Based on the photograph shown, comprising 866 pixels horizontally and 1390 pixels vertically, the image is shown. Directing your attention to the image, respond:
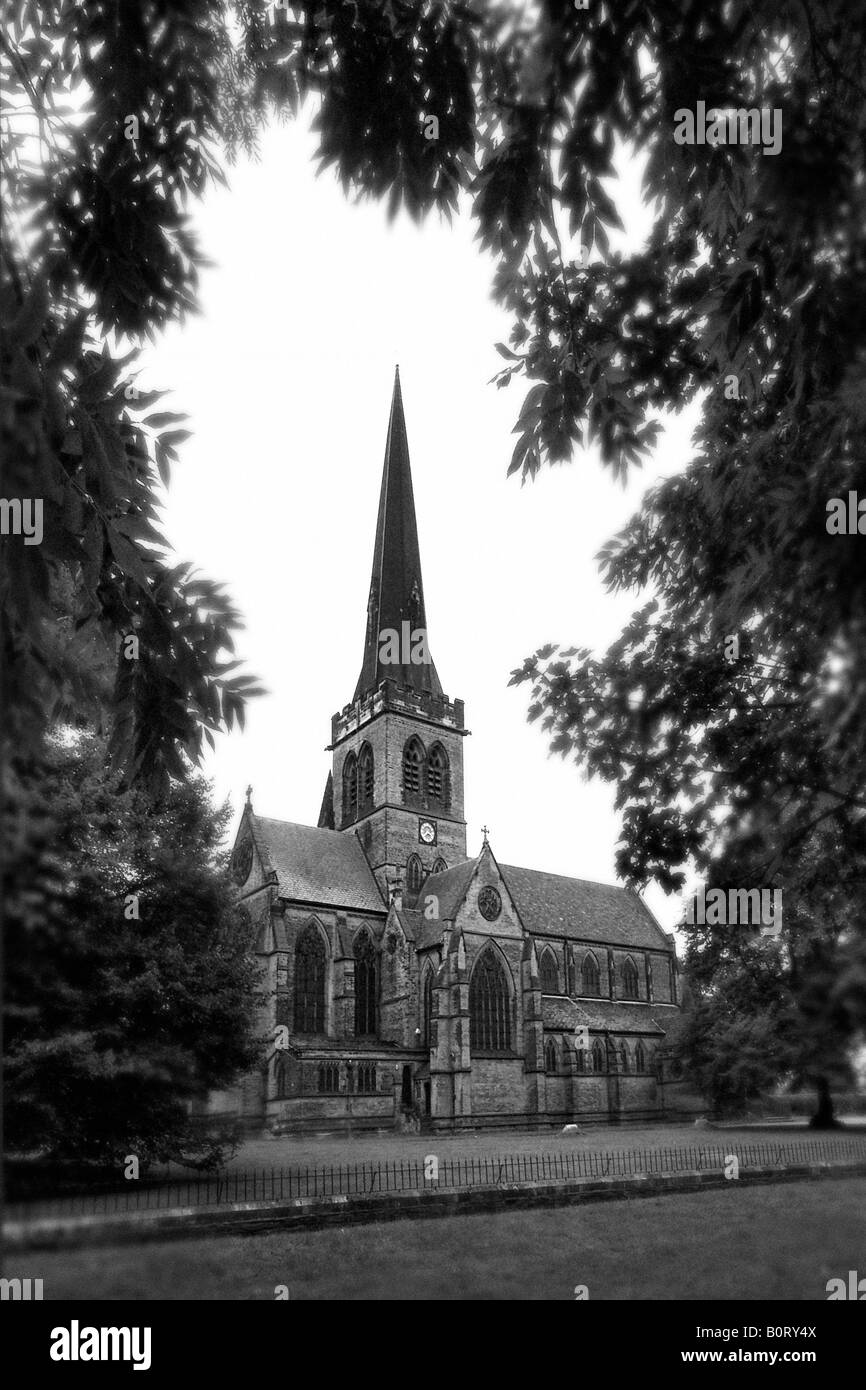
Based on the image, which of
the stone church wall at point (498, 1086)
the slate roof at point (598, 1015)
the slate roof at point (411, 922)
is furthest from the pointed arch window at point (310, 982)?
the slate roof at point (598, 1015)

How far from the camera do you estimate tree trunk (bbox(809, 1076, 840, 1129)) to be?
171 centimetres

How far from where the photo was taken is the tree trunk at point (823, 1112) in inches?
67.3

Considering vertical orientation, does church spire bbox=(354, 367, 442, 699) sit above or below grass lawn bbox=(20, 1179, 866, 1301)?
above

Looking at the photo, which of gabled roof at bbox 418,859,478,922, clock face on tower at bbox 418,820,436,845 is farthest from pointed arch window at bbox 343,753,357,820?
gabled roof at bbox 418,859,478,922

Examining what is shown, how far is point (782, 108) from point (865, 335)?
1.16 m

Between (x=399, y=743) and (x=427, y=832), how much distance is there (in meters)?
17.6

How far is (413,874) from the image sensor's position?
48.0 metres

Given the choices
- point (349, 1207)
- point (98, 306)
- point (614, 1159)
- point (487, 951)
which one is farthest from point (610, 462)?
point (487, 951)

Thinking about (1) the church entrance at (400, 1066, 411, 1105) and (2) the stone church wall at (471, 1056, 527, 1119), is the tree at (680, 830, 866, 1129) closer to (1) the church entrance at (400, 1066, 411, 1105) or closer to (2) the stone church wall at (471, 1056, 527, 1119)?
(2) the stone church wall at (471, 1056, 527, 1119)

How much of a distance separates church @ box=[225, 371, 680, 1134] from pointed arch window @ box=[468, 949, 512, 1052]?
0.08 metres

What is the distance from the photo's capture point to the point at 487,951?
44656 mm

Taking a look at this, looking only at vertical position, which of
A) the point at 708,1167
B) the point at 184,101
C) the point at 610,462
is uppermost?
the point at 184,101

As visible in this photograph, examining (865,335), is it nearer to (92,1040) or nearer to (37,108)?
(92,1040)

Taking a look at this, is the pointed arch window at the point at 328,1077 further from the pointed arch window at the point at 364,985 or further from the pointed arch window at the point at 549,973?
the pointed arch window at the point at 549,973
